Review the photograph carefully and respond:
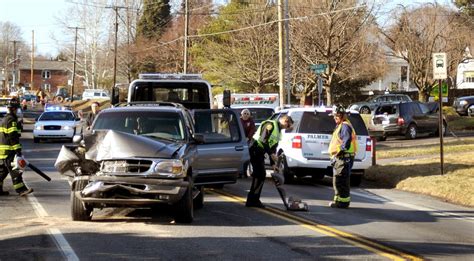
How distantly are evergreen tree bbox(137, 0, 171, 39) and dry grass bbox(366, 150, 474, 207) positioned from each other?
2190 inches

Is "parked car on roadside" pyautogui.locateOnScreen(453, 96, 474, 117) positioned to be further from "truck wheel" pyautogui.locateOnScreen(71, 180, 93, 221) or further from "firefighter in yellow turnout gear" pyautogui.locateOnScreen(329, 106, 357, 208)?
"truck wheel" pyautogui.locateOnScreen(71, 180, 93, 221)

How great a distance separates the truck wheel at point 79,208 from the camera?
9.66 m

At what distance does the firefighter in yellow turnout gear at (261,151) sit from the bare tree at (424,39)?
1454 inches

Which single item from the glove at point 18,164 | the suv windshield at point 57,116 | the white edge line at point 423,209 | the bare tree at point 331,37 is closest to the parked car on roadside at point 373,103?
the bare tree at point 331,37

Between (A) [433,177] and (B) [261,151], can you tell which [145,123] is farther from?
(A) [433,177]

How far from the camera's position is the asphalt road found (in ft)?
26.6

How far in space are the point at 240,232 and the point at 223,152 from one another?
352 centimetres

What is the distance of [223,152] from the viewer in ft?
42.1

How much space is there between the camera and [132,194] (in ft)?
31.1

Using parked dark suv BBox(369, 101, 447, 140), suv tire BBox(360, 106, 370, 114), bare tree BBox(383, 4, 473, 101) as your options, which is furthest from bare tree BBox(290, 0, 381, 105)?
bare tree BBox(383, 4, 473, 101)

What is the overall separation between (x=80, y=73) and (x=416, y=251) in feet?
311

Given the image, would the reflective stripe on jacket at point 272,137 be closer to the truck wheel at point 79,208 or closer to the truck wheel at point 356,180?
the truck wheel at point 79,208

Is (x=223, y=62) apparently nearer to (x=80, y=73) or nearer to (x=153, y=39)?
(x=153, y=39)

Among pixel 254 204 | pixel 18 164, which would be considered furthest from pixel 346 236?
pixel 18 164
